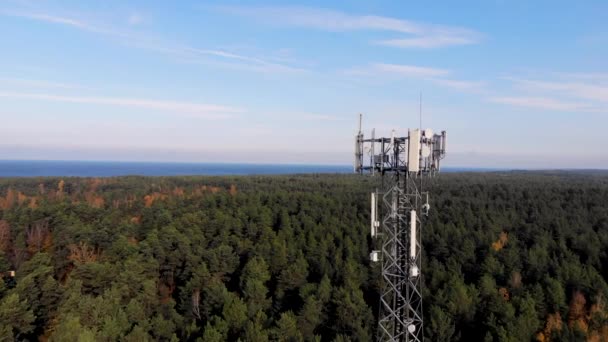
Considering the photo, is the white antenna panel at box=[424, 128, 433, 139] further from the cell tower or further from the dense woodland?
the dense woodland

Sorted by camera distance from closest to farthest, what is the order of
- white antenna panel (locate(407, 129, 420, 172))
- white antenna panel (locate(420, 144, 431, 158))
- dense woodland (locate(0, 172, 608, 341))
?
white antenna panel (locate(407, 129, 420, 172)) < white antenna panel (locate(420, 144, 431, 158)) < dense woodland (locate(0, 172, 608, 341))

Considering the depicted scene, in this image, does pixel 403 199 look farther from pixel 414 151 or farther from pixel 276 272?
pixel 276 272

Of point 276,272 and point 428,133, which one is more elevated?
point 428,133

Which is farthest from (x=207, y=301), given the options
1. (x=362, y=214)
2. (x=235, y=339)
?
(x=362, y=214)

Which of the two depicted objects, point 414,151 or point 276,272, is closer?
point 414,151

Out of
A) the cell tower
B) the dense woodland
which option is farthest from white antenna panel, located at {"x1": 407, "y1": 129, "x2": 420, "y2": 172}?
the dense woodland

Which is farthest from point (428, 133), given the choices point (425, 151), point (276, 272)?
point (276, 272)

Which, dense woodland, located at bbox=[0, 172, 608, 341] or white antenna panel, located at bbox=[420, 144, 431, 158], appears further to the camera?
dense woodland, located at bbox=[0, 172, 608, 341]

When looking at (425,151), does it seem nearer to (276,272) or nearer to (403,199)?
(403,199)

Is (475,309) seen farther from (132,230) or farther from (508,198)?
(508,198)
